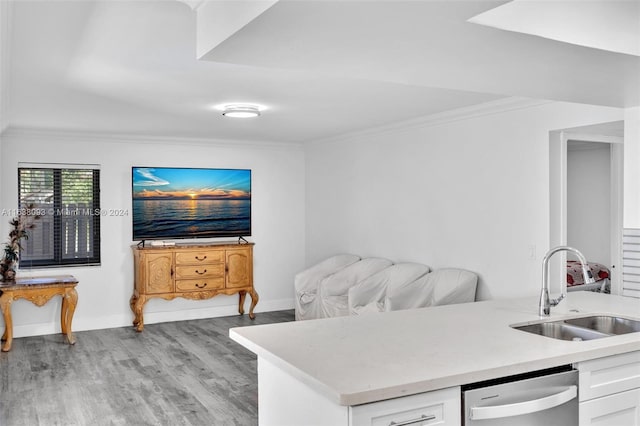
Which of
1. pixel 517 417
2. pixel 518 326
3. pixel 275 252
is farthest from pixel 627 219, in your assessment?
pixel 275 252

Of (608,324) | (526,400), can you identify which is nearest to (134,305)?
(608,324)

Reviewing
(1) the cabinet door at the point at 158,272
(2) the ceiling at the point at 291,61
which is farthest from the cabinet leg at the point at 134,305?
(2) the ceiling at the point at 291,61

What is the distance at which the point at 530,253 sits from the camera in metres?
4.57

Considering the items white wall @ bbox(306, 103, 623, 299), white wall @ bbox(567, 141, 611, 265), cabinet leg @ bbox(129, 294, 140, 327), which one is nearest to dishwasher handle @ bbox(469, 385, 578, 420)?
white wall @ bbox(306, 103, 623, 299)

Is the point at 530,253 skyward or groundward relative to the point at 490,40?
groundward

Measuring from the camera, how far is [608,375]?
94.8 inches

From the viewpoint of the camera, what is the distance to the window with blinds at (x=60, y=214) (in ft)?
21.6

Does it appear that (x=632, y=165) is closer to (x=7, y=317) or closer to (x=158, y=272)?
(x=158, y=272)

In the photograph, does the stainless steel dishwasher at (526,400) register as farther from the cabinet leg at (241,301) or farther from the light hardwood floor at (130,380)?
the cabinet leg at (241,301)

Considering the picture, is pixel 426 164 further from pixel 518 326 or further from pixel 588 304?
pixel 518 326

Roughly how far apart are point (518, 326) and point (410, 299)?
8.52ft

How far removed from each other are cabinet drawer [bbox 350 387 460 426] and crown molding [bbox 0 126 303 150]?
5.74m

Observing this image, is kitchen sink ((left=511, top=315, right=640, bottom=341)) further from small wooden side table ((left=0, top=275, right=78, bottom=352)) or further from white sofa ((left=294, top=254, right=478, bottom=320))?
small wooden side table ((left=0, top=275, right=78, bottom=352))

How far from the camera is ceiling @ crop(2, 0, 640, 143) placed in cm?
182
